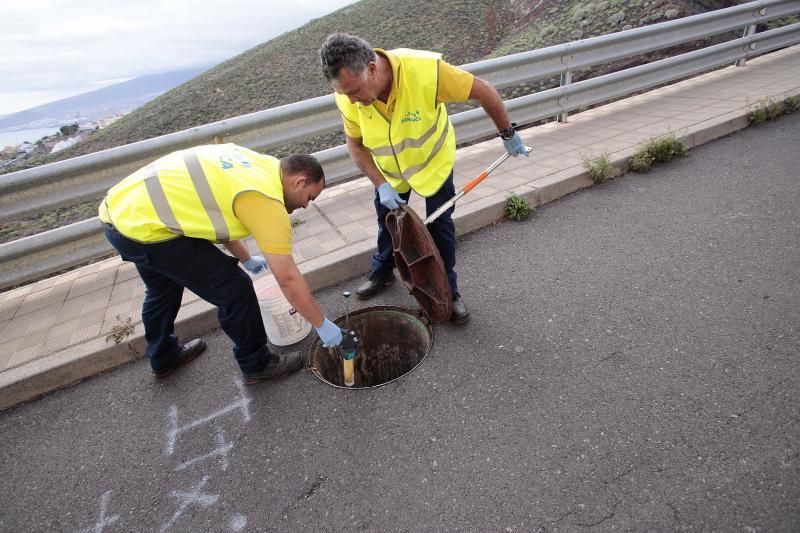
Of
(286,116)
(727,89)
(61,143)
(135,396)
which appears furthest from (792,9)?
(61,143)

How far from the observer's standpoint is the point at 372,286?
3.36 metres

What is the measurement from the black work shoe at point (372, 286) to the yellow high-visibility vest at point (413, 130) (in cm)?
83

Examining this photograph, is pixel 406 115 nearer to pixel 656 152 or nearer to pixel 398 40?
pixel 656 152

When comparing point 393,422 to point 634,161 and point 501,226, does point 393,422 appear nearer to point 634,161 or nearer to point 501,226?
point 501,226

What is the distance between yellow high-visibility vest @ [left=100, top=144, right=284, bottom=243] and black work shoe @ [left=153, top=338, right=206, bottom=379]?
102cm

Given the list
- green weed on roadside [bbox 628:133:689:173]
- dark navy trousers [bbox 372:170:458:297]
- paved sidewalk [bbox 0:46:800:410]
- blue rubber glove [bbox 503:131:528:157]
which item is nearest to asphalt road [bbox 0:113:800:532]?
paved sidewalk [bbox 0:46:800:410]

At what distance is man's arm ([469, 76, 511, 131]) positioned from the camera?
2486 millimetres

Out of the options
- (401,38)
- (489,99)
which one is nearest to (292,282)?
(489,99)

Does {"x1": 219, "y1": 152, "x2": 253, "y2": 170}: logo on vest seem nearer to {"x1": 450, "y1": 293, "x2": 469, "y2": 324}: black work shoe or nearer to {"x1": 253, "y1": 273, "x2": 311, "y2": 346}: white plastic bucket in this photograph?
{"x1": 253, "y1": 273, "x2": 311, "y2": 346}: white plastic bucket

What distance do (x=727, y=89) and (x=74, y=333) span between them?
860cm

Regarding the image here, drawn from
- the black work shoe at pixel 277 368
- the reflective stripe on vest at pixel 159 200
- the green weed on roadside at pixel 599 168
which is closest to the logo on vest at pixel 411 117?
the reflective stripe on vest at pixel 159 200

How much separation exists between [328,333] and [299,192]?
78cm

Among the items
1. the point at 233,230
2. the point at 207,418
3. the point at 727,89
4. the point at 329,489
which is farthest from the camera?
→ the point at 727,89

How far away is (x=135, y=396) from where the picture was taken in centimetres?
272
